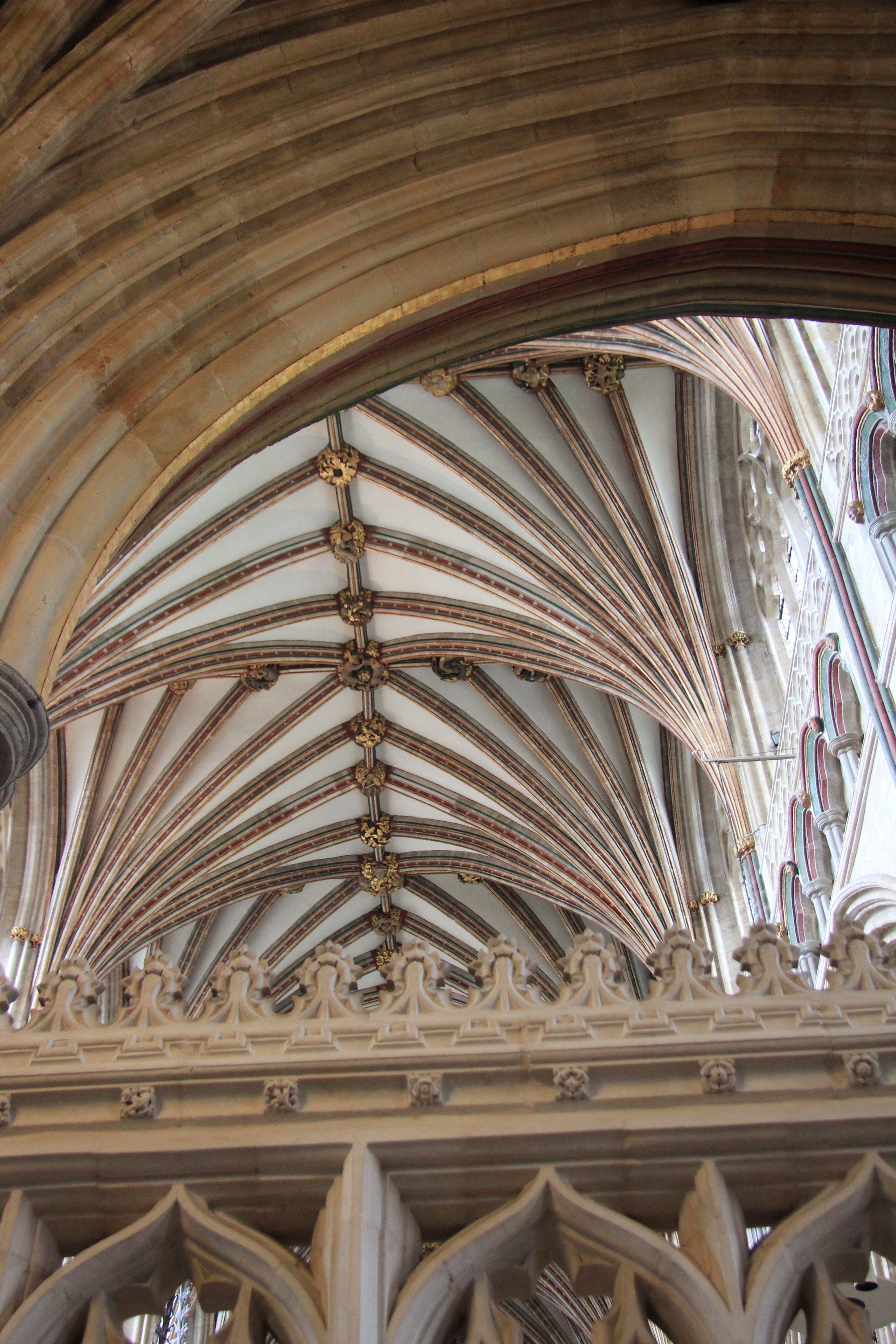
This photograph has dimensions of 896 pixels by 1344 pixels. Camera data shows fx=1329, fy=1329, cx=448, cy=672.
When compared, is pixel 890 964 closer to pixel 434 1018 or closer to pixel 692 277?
pixel 434 1018

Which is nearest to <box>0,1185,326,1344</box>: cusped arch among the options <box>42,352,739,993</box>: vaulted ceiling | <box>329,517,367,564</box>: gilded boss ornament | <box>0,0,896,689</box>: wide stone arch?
<box>0,0,896,689</box>: wide stone arch

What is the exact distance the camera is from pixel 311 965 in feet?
9.39

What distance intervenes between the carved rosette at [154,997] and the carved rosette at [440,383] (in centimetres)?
1099

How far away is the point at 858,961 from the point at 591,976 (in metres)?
0.54

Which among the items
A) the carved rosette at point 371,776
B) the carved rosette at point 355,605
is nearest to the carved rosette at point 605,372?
the carved rosette at point 355,605

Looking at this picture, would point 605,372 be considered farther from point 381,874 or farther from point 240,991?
point 240,991

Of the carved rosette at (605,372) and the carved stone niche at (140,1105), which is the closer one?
the carved stone niche at (140,1105)

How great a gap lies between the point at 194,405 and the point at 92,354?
1.16ft

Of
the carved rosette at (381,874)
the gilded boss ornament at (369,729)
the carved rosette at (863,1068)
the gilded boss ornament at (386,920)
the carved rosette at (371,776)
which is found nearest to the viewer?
the carved rosette at (863,1068)

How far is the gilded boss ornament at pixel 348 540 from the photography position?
1467 centimetres

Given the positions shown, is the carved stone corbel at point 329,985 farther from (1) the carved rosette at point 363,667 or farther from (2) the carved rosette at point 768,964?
(1) the carved rosette at point 363,667

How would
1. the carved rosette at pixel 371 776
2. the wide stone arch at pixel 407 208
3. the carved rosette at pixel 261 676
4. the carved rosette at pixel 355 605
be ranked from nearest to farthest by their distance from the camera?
the wide stone arch at pixel 407 208 < the carved rosette at pixel 355 605 < the carved rosette at pixel 261 676 < the carved rosette at pixel 371 776

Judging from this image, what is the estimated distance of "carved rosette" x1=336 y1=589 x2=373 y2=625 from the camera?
50.3 ft

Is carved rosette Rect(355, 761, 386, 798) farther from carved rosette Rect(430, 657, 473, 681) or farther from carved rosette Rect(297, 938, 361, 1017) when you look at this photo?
carved rosette Rect(297, 938, 361, 1017)
